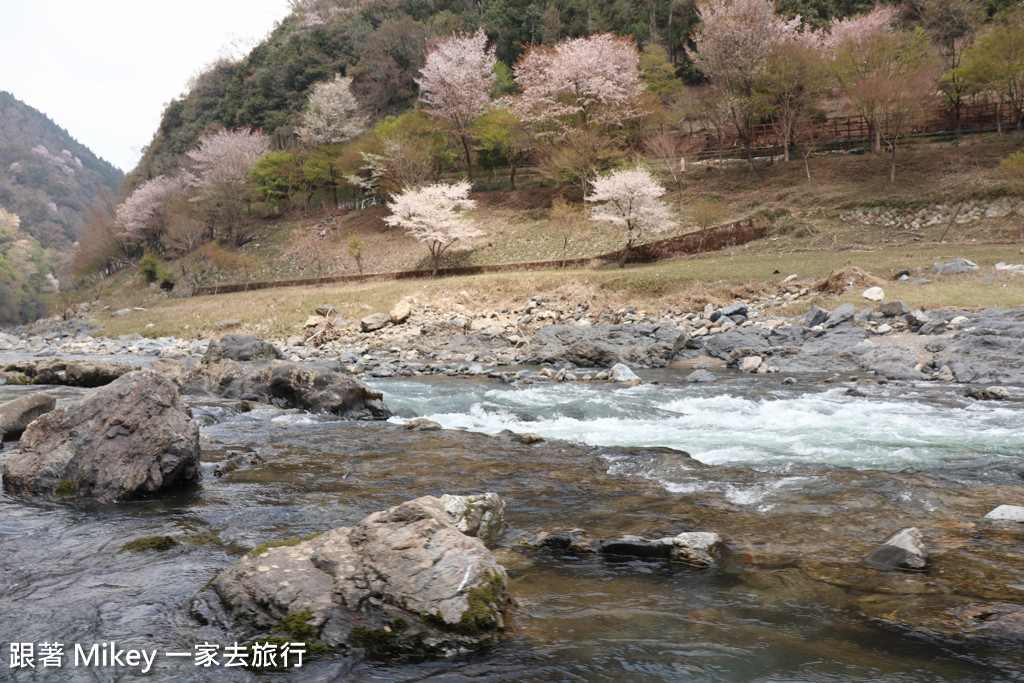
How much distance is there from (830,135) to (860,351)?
33.1 m

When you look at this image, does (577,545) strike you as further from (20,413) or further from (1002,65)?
(1002,65)

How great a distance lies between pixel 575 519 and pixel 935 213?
102ft

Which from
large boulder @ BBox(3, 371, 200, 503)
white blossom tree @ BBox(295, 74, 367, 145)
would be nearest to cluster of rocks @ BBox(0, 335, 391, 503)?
large boulder @ BBox(3, 371, 200, 503)

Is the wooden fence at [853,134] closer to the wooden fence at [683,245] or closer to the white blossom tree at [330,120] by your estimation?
the wooden fence at [683,245]

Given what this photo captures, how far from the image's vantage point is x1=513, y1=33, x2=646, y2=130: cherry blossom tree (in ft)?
134

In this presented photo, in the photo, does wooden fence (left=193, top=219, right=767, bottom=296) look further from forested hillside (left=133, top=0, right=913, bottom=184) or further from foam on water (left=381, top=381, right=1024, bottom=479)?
forested hillside (left=133, top=0, right=913, bottom=184)

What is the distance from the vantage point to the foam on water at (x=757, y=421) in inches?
283

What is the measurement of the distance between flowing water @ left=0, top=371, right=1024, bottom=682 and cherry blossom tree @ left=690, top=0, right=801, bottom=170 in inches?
1289

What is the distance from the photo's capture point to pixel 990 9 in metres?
47.2

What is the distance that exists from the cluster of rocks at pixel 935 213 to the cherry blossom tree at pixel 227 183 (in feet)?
158

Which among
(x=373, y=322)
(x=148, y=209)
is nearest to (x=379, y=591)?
(x=373, y=322)

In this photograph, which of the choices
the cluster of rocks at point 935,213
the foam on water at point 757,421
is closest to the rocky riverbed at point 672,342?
the foam on water at point 757,421

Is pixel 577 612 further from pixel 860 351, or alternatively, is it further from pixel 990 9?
pixel 990 9

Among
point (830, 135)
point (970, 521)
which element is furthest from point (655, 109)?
→ point (970, 521)
